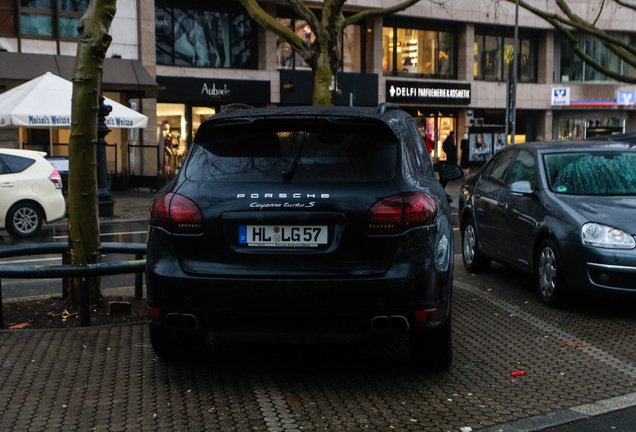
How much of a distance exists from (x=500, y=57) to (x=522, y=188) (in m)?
35.4

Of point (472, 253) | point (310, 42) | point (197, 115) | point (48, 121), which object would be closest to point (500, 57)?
point (310, 42)

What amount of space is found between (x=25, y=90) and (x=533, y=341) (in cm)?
1644

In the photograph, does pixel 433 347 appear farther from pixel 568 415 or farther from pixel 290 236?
pixel 290 236

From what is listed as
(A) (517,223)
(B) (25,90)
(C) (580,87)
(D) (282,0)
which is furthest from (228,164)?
(C) (580,87)

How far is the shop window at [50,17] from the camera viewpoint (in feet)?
87.1

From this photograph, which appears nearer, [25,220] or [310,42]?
[25,220]

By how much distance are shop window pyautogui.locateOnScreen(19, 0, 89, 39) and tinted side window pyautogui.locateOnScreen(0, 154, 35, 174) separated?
42.9ft

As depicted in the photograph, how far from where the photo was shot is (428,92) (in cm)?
3797

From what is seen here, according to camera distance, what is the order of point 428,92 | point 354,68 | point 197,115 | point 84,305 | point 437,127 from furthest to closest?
point 437,127 < point 428,92 < point 354,68 < point 197,115 < point 84,305

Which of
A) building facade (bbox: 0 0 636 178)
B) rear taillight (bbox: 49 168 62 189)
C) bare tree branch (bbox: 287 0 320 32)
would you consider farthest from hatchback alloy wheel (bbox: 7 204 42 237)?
building facade (bbox: 0 0 636 178)

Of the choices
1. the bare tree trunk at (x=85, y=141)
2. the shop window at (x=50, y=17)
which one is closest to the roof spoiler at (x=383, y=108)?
the bare tree trunk at (x=85, y=141)

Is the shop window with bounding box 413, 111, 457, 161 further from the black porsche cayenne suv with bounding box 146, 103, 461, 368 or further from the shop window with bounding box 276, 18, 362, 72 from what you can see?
the black porsche cayenne suv with bounding box 146, 103, 461, 368

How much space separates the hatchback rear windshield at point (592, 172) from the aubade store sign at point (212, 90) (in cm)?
2412

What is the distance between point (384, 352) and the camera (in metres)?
5.54
